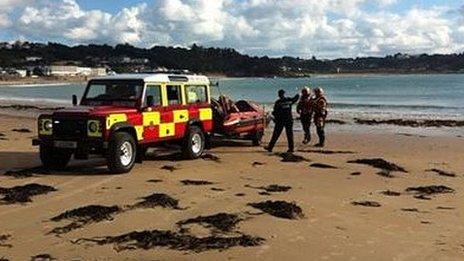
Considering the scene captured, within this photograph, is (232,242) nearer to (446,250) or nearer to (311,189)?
(446,250)

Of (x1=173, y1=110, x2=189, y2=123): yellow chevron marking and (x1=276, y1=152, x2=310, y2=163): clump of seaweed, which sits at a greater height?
(x1=173, y1=110, x2=189, y2=123): yellow chevron marking

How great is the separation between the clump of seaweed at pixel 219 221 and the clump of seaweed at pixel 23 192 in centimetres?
279

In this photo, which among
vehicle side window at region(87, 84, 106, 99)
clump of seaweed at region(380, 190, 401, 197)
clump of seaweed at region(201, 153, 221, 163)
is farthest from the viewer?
clump of seaweed at region(201, 153, 221, 163)

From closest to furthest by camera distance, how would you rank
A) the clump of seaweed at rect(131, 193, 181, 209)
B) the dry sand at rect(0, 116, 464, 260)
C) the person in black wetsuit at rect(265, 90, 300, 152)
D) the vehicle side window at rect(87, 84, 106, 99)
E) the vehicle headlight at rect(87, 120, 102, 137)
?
the dry sand at rect(0, 116, 464, 260)
the clump of seaweed at rect(131, 193, 181, 209)
the vehicle headlight at rect(87, 120, 102, 137)
the vehicle side window at rect(87, 84, 106, 99)
the person in black wetsuit at rect(265, 90, 300, 152)

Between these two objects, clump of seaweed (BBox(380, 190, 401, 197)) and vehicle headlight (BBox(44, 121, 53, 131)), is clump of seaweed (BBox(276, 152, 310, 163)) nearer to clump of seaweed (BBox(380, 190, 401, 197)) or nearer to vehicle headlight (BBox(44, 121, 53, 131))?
clump of seaweed (BBox(380, 190, 401, 197))

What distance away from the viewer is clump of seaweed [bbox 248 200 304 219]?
363 inches

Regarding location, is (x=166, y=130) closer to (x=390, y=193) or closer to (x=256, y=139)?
(x=256, y=139)

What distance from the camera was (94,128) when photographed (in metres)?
12.7

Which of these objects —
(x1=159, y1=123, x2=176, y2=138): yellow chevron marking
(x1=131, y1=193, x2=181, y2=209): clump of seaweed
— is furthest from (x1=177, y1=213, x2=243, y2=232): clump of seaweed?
(x1=159, y1=123, x2=176, y2=138): yellow chevron marking

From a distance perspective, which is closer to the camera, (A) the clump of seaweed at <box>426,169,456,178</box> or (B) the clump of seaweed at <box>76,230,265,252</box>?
(B) the clump of seaweed at <box>76,230,265,252</box>

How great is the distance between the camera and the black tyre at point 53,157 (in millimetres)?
13422


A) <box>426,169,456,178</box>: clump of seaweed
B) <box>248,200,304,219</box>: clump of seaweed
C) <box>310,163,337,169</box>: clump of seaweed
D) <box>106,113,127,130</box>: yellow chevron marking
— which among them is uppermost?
<box>106,113,127,130</box>: yellow chevron marking

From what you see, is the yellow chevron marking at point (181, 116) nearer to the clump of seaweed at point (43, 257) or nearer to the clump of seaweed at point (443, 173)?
the clump of seaweed at point (443, 173)

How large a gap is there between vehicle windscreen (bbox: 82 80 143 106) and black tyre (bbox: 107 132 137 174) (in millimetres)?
852
